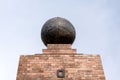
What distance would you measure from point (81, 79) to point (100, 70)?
0.56 m

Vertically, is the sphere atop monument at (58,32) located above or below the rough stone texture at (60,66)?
above

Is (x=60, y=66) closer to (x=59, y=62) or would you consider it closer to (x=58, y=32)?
(x=59, y=62)

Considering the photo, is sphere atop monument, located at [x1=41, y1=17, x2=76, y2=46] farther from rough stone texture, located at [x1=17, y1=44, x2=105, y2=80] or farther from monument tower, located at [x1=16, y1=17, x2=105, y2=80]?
rough stone texture, located at [x1=17, y1=44, x2=105, y2=80]

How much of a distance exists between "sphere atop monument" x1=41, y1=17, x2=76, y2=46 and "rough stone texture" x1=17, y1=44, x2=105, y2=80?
424mm

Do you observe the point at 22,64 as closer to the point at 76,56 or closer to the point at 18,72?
the point at 18,72

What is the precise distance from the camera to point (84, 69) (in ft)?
22.4

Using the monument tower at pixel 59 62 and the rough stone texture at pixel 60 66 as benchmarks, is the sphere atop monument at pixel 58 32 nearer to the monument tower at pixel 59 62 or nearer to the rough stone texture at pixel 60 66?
the monument tower at pixel 59 62

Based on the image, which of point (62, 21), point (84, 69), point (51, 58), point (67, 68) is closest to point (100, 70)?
point (84, 69)

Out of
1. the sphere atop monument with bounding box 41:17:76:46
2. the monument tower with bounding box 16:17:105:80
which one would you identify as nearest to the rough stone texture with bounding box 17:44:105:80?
the monument tower with bounding box 16:17:105:80

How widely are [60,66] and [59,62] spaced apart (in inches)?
4.8

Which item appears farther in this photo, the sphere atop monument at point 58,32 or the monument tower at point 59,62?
the sphere atop monument at point 58,32

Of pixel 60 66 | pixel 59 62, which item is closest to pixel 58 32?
pixel 59 62

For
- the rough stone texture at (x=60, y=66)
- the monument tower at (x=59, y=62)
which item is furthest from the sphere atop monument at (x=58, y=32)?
the rough stone texture at (x=60, y=66)

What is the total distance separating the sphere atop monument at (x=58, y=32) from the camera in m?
7.39
